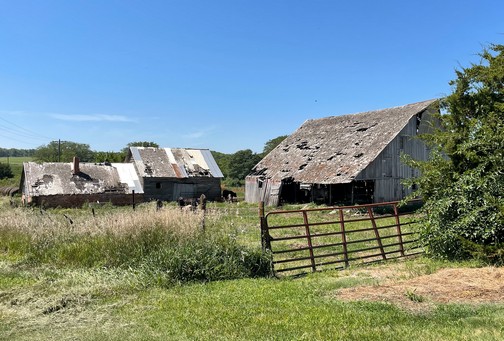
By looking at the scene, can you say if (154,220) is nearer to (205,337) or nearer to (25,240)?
(25,240)

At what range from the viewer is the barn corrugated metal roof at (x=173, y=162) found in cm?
3662

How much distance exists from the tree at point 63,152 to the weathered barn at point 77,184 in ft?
151

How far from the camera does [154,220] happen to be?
9.09 m

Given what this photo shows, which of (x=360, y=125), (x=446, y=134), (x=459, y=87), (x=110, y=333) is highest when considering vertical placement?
(x=360, y=125)

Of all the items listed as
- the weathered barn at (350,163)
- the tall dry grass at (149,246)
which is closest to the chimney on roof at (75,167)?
the weathered barn at (350,163)

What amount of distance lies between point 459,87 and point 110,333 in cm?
1002

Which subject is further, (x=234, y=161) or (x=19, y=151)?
(x=19, y=151)

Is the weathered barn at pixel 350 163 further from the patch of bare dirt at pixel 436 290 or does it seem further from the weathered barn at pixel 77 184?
the patch of bare dirt at pixel 436 290

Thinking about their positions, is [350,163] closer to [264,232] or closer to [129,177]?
[129,177]

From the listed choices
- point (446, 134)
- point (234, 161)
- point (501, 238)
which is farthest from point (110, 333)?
point (234, 161)

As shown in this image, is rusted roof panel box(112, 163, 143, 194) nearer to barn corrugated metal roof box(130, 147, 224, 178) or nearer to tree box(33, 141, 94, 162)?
barn corrugated metal roof box(130, 147, 224, 178)

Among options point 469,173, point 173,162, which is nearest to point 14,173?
point 173,162

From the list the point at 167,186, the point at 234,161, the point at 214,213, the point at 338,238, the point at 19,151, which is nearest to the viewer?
the point at 214,213

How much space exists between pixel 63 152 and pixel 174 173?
2494 inches
